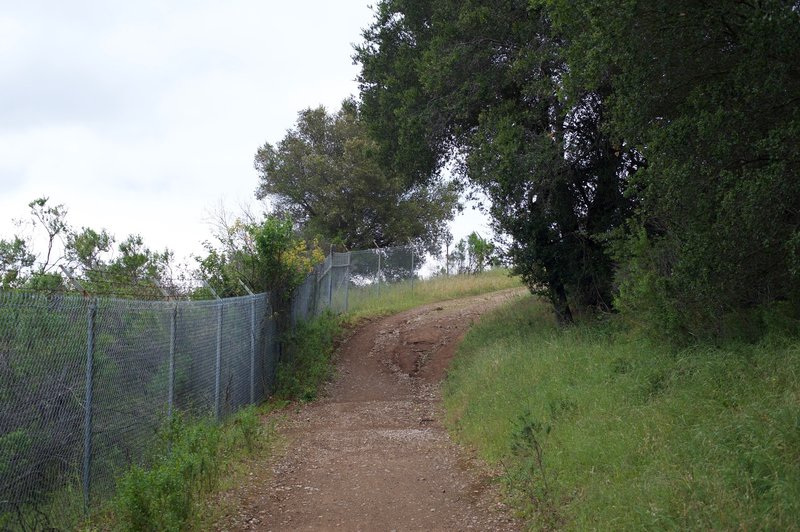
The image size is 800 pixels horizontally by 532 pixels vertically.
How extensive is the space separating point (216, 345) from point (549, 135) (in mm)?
7267

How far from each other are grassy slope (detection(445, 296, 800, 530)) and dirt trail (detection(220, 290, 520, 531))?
48cm

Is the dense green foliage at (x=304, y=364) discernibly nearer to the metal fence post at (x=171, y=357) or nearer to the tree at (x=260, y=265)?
the tree at (x=260, y=265)

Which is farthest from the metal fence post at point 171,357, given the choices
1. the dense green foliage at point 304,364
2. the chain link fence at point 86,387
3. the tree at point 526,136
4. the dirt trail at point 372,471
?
the tree at point 526,136

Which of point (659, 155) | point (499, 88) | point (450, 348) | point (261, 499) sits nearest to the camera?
point (261, 499)

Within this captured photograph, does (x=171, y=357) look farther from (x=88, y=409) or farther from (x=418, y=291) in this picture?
(x=418, y=291)

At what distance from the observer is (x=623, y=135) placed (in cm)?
916

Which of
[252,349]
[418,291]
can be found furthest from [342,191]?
[252,349]

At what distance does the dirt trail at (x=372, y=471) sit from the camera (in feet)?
21.8

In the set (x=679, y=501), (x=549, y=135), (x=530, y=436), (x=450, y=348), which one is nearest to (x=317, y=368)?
(x=450, y=348)

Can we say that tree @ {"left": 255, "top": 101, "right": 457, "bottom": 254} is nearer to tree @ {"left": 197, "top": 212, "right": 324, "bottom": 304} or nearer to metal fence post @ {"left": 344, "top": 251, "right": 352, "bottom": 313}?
metal fence post @ {"left": 344, "top": 251, "right": 352, "bottom": 313}

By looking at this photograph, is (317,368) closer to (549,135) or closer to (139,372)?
(549,135)

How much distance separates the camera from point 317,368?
14.8m

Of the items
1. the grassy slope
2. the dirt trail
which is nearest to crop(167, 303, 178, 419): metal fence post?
the dirt trail

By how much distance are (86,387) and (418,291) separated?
20.0 meters
